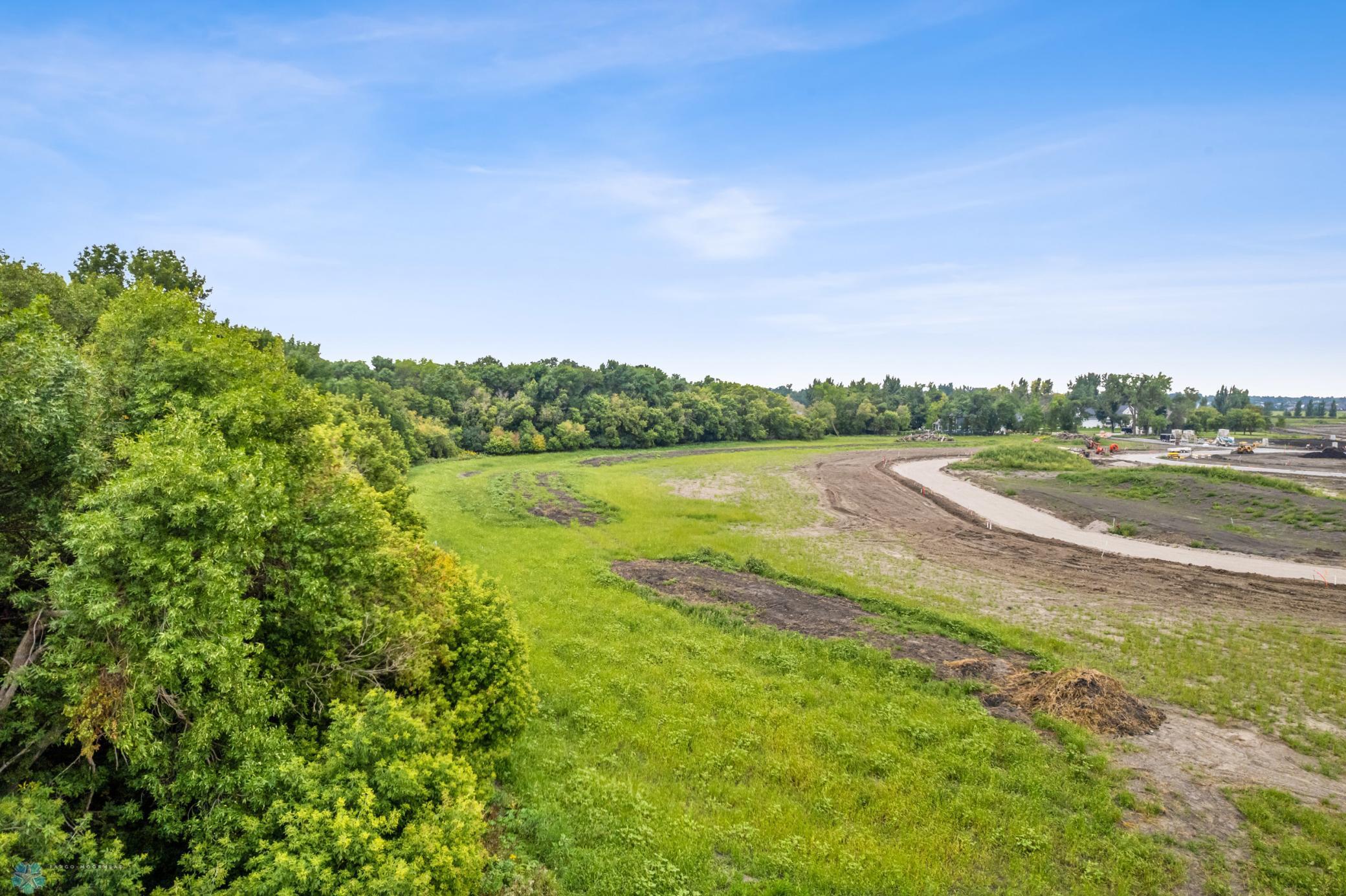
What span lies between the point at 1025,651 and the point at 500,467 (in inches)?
2683

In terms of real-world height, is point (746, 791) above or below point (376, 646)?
below

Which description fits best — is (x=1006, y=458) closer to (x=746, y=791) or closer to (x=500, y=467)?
(x=500, y=467)

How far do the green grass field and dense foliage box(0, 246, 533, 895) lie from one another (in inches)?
128

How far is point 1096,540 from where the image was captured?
41.9m

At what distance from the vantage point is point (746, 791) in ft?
48.0

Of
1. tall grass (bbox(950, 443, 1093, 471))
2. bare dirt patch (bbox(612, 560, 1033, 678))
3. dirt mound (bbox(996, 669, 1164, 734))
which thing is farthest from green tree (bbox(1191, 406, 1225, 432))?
dirt mound (bbox(996, 669, 1164, 734))

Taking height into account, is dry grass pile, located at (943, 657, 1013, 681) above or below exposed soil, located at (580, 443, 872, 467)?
below

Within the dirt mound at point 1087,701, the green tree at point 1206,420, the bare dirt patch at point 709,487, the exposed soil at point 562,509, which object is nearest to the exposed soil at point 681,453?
the bare dirt patch at point 709,487

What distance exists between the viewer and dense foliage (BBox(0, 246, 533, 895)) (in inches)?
341

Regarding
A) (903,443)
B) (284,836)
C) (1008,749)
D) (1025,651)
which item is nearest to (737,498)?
(1025,651)

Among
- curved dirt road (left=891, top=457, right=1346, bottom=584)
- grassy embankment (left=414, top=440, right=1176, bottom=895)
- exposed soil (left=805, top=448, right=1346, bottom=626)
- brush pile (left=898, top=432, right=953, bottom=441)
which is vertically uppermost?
brush pile (left=898, top=432, right=953, bottom=441)

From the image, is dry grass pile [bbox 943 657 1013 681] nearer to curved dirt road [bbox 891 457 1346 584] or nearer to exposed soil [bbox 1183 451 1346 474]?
curved dirt road [bbox 891 457 1346 584]

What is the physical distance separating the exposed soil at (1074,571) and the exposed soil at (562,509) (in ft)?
68.0

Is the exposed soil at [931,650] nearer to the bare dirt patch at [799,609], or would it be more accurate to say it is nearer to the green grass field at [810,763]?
the bare dirt patch at [799,609]
